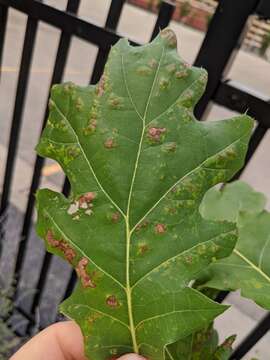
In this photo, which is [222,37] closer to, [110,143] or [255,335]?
[110,143]

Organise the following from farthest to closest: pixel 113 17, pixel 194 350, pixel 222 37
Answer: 1. pixel 113 17
2. pixel 222 37
3. pixel 194 350

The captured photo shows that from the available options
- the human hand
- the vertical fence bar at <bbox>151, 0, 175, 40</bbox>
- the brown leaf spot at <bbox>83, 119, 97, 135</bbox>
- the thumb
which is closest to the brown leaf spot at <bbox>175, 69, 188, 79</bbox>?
the brown leaf spot at <bbox>83, 119, 97, 135</bbox>

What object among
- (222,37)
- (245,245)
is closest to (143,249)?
(245,245)

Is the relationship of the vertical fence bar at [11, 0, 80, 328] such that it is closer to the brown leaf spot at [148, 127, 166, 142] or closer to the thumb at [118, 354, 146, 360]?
the brown leaf spot at [148, 127, 166, 142]

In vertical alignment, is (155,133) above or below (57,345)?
above

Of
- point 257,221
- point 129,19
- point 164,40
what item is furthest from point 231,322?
point 129,19

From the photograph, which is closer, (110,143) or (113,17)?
(110,143)
